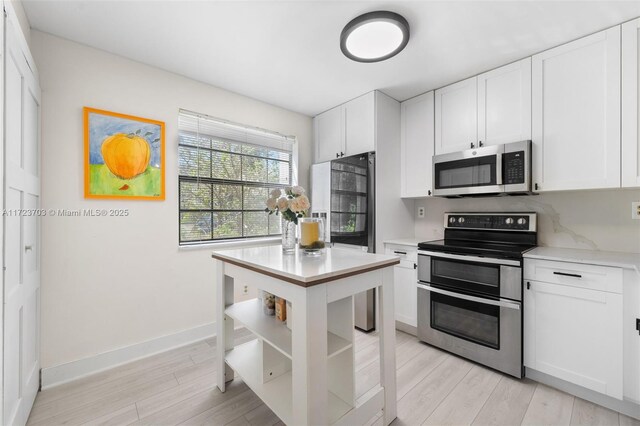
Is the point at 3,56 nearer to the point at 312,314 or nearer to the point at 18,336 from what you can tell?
the point at 18,336

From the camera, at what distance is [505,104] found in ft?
7.61

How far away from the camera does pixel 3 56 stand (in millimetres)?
1196

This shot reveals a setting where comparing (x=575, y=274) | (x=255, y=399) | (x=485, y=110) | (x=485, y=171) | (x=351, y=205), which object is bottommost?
(x=255, y=399)

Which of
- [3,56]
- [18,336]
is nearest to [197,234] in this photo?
[18,336]

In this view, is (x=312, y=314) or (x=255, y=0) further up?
(x=255, y=0)

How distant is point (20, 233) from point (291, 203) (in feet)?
4.86

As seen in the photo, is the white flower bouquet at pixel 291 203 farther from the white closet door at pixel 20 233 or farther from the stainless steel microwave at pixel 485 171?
the stainless steel microwave at pixel 485 171

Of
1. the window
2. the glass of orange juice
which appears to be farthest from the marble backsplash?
the window

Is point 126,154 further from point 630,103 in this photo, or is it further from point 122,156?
point 630,103

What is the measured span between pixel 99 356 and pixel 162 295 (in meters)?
0.58

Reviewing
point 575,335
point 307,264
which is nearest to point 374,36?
point 307,264

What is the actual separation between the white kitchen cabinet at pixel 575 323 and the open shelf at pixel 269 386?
1.53 metres

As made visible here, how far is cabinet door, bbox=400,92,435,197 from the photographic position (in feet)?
9.29

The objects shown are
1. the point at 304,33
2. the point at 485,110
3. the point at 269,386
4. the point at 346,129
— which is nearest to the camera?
the point at 269,386
